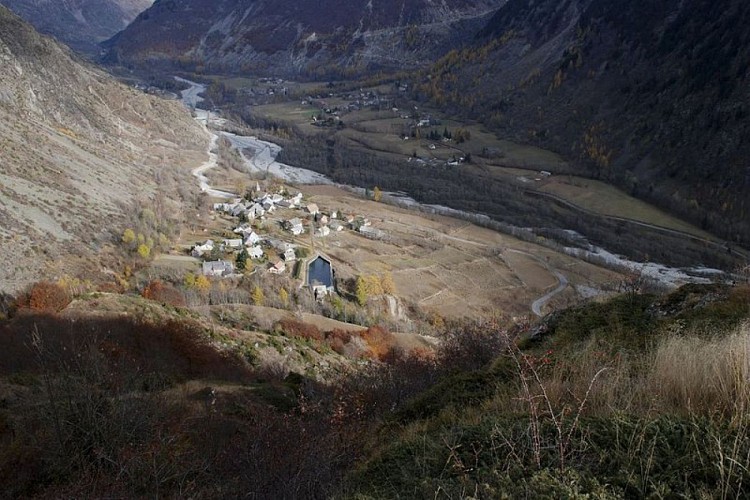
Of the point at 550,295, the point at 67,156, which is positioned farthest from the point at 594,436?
the point at 67,156

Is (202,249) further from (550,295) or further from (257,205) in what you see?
(550,295)

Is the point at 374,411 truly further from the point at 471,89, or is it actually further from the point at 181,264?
the point at 471,89

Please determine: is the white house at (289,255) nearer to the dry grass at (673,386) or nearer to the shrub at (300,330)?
the shrub at (300,330)

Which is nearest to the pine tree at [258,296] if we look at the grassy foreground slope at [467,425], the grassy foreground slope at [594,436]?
the grassy foreground slope at [467,425]

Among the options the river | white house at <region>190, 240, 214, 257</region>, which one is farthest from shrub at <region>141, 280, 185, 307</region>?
the river

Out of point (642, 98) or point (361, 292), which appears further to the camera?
point (642, 98)

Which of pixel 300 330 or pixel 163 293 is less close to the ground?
pixel 163 293

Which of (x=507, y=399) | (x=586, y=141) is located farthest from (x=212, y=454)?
(x=586, y=141)
